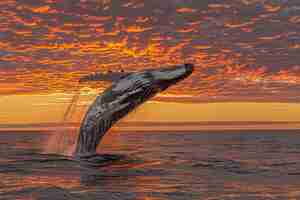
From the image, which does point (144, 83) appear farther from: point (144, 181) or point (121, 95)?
point (144, 181)

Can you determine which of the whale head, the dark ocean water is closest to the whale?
the whale head

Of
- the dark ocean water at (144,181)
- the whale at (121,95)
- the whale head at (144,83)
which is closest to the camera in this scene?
the dark ocean water at (144,181)

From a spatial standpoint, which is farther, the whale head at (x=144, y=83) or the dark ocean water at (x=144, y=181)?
the whale head at (x=144, y=83)

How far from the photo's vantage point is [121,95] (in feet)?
64.4

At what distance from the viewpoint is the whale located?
57.6 ft

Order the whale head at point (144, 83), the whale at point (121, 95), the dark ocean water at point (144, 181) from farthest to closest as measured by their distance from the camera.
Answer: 1. the whale at point (121, 95)
2. the whale head at point (144, 83)
3. the dark ocean water at point (144, 181)

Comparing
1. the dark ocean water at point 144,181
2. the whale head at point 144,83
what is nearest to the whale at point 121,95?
the whale head at point 144,83

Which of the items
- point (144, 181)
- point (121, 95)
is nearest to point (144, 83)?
point (121, 95)

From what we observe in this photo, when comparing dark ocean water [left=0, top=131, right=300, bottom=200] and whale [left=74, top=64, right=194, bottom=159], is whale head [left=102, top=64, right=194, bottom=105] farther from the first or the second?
dark ocean water [left=0, top=131, right=300, bottom=200]

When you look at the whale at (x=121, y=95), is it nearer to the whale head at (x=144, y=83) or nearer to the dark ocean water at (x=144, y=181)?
the whale head at (x=144, y=83)

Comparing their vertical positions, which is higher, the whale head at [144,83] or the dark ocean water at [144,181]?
the whale head at [144,83]

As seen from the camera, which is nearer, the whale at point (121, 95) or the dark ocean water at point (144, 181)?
the dark ocean water at point (144, 181)

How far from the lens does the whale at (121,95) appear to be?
1756 centimetres

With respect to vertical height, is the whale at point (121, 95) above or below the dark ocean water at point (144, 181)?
above
